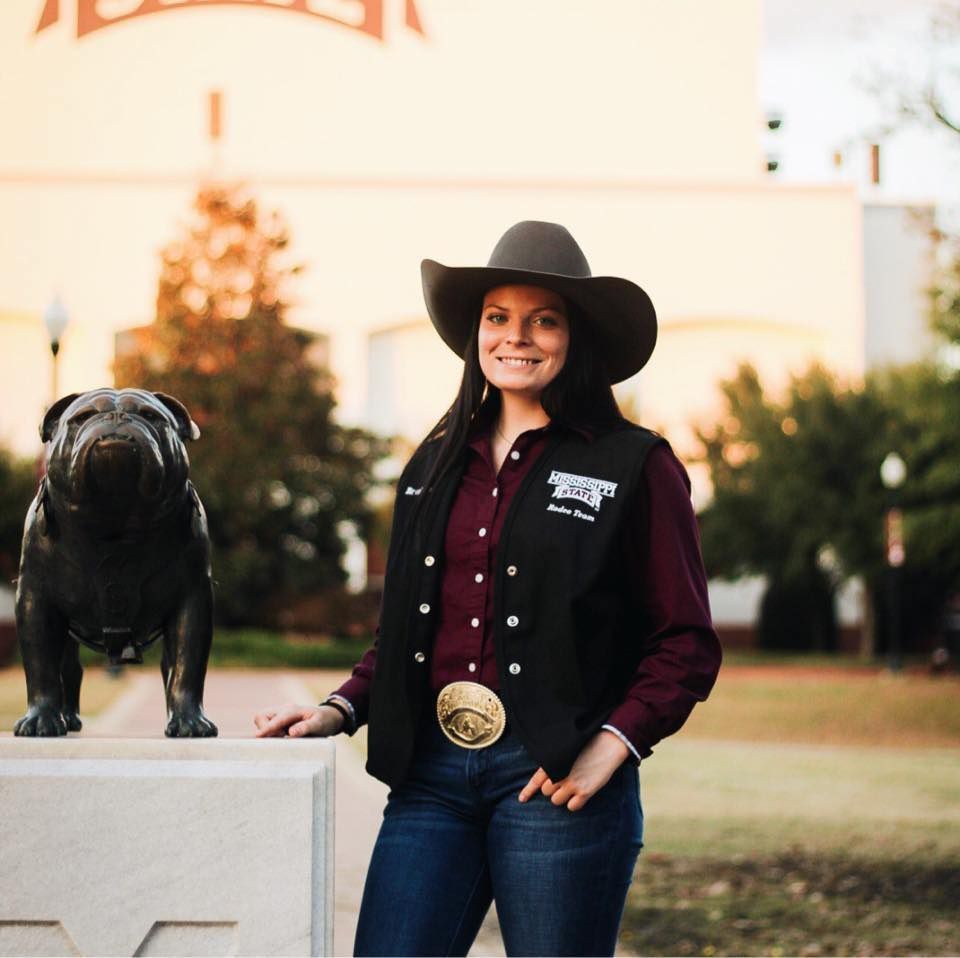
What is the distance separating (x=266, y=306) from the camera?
2506 cm

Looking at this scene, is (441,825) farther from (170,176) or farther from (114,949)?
(170,176)

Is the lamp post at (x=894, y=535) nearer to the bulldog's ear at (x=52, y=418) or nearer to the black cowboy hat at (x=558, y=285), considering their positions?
the black cowboy hat at (x=558, y=285)

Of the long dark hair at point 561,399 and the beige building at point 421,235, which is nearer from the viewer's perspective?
the long dark hair at point 561,399

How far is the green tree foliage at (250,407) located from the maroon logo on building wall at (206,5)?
1825cm

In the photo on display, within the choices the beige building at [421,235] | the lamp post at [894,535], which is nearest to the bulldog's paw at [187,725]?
the lamp post at [894,535]

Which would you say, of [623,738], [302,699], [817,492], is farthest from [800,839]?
[817,492]

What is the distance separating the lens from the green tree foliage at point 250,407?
24172 millimetres

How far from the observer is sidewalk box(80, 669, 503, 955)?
5691 millimetres

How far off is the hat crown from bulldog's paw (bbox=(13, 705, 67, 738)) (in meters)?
1.17

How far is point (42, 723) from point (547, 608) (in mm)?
931

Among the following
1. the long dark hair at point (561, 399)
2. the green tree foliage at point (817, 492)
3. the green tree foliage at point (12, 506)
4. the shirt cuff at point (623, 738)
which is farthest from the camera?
the green tree foliage at point (817, 492)

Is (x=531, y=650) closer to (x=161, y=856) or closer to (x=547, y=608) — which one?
(x=547, y=608)

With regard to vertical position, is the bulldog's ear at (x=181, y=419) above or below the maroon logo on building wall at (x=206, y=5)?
below

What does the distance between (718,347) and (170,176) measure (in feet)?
42.3
